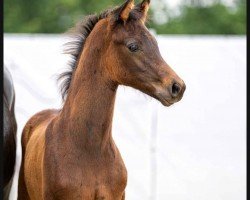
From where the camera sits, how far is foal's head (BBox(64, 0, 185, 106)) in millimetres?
4160

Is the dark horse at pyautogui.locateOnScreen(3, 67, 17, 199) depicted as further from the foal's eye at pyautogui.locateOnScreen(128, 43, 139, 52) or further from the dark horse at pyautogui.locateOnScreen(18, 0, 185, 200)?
the foal's eye at pyautogui.locateOnScreen(128, 43, 139, 52)

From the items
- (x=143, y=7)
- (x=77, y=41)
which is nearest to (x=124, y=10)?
(x=143, y=7)

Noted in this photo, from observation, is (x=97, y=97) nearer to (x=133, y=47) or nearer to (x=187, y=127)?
(x=133, y=47)

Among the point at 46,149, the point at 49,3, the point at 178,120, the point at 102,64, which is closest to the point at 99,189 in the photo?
the point at 46,149

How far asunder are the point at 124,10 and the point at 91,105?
2.04 ft

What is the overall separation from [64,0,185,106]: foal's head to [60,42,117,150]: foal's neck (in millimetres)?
40

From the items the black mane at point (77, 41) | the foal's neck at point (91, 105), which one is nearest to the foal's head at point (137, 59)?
the foal's neck at point (91, 105)

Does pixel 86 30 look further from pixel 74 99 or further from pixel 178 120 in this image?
pixel 178 120

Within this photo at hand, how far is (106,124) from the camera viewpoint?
4488 millimetres

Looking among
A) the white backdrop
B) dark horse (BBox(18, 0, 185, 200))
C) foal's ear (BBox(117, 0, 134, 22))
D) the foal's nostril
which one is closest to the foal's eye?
dark horse (BBox(18, 0, 185, 200))

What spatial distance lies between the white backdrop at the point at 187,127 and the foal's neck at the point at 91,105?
299 cm

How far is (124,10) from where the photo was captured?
4.27 meters

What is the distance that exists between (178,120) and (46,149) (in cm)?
321

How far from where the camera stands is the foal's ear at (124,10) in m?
4.24
